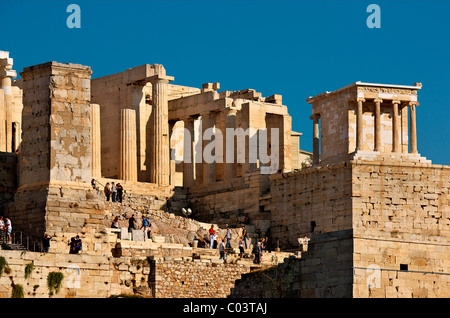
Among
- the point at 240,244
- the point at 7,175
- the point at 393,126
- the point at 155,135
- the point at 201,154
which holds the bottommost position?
the point at 240,244

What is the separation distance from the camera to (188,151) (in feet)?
263

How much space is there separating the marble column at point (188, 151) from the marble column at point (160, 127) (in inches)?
65.8

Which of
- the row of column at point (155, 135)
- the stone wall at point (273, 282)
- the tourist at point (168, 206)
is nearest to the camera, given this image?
the stone wall at point (273, 282)

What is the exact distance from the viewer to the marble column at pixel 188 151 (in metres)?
78.6

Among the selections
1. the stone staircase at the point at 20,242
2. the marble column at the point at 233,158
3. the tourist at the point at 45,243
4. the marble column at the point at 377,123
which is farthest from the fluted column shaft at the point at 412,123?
the tourist at the point at 45,243

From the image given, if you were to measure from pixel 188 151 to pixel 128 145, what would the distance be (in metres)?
4.15

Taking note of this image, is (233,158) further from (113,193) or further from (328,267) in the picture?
(328,267)

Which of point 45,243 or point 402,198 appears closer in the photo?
point 45,243

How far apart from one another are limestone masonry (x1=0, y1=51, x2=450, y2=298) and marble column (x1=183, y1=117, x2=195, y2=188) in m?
0.10

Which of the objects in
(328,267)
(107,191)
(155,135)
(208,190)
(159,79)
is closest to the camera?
(328,267)

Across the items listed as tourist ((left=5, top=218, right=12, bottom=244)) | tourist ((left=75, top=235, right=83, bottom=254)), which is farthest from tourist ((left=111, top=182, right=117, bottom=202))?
tourist ((left=75, top=235, right=83, bottom=254))

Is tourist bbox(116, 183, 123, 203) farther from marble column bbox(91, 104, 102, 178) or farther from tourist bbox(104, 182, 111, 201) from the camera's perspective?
marble column bbox(91, 104, 102, 178)

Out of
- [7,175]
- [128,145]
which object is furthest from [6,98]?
Answer: [7,175]

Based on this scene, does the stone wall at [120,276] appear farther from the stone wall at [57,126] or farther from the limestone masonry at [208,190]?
the stone wall at [57,126]
